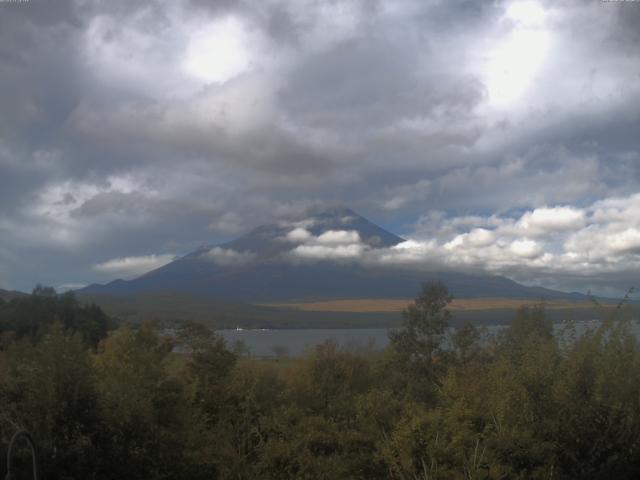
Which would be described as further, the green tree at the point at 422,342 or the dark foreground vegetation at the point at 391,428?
the green tree at the point at 422,342

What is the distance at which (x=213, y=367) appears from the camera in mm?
30641

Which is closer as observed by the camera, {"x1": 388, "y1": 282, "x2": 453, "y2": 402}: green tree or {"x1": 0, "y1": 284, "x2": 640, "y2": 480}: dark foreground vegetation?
{"x1": 0, "y1": 284, "x2": 640, "y2": 480}: dark foreground vegetation

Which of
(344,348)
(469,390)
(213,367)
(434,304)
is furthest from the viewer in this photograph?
(434,304)

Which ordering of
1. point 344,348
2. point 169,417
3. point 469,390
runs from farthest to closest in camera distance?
point 344,348, point 169,417, point 469,390

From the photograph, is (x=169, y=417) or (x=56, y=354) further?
(x=169, y=417)

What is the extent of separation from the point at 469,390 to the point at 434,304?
1149 inches

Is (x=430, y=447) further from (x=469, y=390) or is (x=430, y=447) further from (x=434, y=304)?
(x=434, y=304)

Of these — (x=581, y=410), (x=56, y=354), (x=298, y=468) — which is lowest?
(x=298, y=468)

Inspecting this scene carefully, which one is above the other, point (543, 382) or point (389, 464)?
point (543, 382)

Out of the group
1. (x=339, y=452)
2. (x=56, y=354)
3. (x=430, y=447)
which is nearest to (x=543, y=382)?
(x=430, y=447)

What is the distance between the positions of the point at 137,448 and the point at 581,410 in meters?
7.11

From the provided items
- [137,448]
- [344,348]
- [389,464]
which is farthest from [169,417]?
[344,348]

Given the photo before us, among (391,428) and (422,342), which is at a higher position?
(391,428)

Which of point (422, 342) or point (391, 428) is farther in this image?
point (422, 342)
